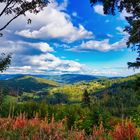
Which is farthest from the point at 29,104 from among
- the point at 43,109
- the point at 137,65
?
the point at 137,65

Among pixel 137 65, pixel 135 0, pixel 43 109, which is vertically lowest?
pixel 43 109

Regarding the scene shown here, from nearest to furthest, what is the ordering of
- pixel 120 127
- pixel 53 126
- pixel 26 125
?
pixel 120 127 < pixel 53 126 < pixel 26 125

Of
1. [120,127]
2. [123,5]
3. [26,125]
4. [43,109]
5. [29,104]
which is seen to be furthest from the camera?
[29,104]

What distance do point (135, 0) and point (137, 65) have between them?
17.6 m

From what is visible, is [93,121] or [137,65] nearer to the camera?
[93,121]

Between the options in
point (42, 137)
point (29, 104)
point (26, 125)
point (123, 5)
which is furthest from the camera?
point (29, 104)

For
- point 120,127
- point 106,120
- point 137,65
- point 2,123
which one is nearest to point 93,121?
point 106,120

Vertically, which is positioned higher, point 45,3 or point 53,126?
point 45,3

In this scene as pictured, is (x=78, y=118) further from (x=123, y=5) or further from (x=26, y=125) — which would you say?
(x=26, y=125)

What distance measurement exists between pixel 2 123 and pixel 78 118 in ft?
39.9

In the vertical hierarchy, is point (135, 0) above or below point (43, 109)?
above

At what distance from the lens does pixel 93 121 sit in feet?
67.7

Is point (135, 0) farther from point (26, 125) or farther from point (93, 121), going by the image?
point (26, 125)

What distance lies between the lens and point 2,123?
10.6m
